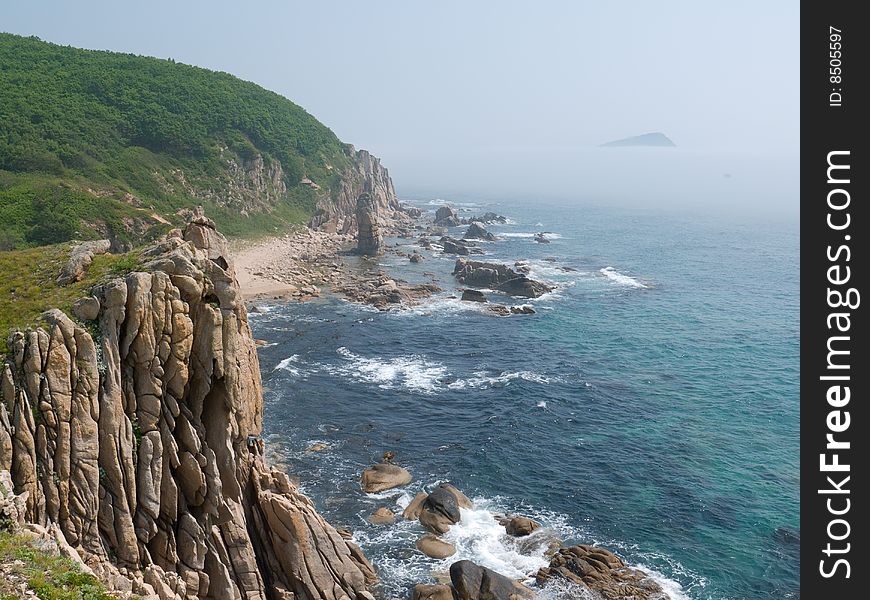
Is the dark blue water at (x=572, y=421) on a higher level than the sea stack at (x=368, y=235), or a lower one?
lower

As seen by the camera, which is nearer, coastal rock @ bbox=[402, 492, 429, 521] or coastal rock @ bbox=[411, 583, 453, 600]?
coastal rock @ bbox=[411, 583, 453, 600]

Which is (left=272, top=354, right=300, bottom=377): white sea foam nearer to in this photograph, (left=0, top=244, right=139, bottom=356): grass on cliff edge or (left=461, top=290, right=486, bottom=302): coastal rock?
(left=0, top=244, right=139, bottom=356): grass on cliff edge

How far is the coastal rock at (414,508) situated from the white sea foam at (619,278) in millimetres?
74822

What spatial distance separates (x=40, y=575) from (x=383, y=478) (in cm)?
2848

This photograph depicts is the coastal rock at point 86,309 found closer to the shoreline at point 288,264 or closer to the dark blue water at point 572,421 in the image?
the dark blue water at point 572,421

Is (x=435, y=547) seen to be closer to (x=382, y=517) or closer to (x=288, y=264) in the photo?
(x=382, y=517)

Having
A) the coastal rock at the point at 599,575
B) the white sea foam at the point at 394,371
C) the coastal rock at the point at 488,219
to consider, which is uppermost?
the coastal rock at the point at 488,219

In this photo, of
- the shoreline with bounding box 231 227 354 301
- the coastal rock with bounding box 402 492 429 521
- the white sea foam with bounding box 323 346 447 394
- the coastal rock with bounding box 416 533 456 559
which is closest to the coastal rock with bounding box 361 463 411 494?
the coastal rock with bounding box 402 492 429 521

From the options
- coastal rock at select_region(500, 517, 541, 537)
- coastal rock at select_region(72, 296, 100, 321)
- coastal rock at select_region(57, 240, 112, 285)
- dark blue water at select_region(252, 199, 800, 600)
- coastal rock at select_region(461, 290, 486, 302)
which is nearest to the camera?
coastal rock at select_region(72, 296, 100, 321)

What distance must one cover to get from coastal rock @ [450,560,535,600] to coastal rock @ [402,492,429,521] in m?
6.62

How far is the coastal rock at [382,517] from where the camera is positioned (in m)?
41.1

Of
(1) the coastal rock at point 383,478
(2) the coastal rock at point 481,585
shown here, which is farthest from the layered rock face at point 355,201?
(2) the coastal rock at point 481,585

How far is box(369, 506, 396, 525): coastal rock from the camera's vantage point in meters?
41.1
